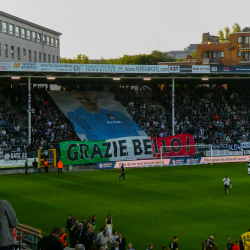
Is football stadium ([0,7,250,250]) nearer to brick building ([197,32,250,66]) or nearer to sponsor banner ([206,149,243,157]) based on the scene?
sponsor banner ([206,149,243,157])

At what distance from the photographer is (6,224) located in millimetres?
7379

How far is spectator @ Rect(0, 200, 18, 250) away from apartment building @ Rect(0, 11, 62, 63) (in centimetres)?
7150

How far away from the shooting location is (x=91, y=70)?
156ft

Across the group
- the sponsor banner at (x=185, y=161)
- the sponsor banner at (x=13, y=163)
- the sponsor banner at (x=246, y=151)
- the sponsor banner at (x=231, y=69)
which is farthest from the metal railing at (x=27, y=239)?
the sponsor banner at (x=231, y=69)

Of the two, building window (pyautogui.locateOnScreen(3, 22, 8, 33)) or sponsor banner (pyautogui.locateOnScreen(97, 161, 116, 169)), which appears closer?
sponsor banner (pyautogui.locateOnScreen(97, 161, 116, 169))

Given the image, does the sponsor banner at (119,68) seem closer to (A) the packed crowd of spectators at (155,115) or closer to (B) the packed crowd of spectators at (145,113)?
(A) the packed crowd of spectators at (155,115)

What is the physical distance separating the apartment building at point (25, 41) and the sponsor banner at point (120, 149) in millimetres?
37424

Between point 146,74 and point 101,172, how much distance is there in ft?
48.3

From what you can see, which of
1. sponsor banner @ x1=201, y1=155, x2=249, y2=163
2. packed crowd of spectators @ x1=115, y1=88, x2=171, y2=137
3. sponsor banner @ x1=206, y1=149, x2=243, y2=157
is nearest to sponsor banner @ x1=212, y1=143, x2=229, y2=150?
sponsor banner @ x1=206, y1=149, x2=243, y2=157

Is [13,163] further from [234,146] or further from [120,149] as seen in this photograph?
[234,146]

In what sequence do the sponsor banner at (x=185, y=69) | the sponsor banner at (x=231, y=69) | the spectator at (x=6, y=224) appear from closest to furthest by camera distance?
the spectator at (x=6, y=224) < the sponsor banner at (x=185, y=69) < the sponsor banner at (x=231, y=69)

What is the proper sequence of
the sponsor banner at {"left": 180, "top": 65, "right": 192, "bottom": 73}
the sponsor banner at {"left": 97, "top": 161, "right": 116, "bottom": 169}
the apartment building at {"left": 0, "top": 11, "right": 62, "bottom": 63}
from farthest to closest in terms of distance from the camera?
the apartment building at {"left": 0, "top": 11, "right": 62, "bottom": 63} < the sponsor banner at {"left": 180, "top": 65, "right": 192, "bottom": 73} < the sponsor banner at {"left": 97, "top": 161, "right": 116, "bottom": 169}

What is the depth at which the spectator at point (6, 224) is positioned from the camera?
7293mm

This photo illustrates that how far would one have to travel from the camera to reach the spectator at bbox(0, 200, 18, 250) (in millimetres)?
7293
